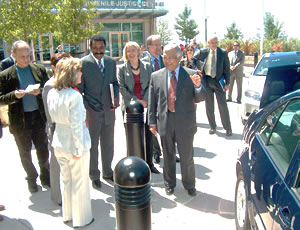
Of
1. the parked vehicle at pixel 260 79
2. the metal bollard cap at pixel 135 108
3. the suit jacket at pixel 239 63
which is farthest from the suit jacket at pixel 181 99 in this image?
the suit jacket at pixel 239 63

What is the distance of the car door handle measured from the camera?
1.83 m

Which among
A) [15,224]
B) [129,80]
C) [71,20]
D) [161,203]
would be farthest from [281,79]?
[71,20]

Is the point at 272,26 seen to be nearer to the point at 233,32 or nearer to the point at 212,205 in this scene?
the point at 233,32

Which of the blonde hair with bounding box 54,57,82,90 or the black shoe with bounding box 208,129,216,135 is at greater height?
the blonde hair with bounding box 54,57,82,90

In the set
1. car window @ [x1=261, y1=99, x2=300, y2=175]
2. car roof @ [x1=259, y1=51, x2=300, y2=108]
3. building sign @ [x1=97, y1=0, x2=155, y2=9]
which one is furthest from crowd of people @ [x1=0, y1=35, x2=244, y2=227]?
building sign @ [x1=97, y1=0, x2=155, y2=9]

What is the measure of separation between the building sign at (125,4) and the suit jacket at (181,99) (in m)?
29.0

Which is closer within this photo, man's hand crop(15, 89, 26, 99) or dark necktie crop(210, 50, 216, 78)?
man's hand crop(15, 89, 26, 99)

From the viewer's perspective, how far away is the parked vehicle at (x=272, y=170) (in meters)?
1.94

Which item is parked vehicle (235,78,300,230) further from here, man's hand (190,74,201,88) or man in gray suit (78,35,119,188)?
man in gray suit (78,35,119,188)

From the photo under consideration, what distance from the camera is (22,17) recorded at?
11.3 metres

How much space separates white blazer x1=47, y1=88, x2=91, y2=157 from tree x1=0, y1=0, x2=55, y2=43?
940 cm

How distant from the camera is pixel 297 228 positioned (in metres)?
1.71

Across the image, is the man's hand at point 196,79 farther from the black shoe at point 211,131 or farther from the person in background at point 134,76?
the black shoe at point 211,131

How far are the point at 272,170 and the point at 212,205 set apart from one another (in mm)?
1733
